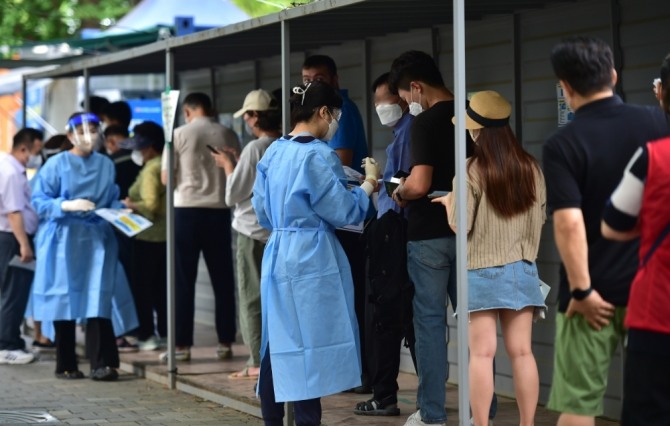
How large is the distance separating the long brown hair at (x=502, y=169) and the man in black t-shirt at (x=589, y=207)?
5.28ft

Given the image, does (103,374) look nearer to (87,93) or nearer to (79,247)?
(79,247)

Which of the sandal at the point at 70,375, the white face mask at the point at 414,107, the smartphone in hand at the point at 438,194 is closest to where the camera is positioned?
the smartphone in hand at the point at 438,194

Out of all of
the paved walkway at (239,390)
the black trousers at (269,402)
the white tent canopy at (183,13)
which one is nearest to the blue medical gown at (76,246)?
the paved walkway at (239,390)

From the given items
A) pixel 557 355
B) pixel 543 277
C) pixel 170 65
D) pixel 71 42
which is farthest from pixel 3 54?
pixel 557 355

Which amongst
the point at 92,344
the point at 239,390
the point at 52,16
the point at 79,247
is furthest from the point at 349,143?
the point at 52,16

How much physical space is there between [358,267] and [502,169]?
2.23 meters

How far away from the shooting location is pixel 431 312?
7.03 metres

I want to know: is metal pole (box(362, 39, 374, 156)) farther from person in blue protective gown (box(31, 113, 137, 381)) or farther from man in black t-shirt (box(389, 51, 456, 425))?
man in black t-shirt (box(389, 51, 456, 425))

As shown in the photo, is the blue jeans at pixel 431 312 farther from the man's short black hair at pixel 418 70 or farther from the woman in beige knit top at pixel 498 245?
the man's short black hair at pixel 418 70

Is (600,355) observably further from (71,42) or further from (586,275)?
(71,42)

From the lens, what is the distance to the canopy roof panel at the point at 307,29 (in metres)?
7.75

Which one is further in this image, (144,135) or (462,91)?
(144,135)

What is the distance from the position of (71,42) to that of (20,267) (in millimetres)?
3443

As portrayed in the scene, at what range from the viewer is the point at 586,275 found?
186 inches
